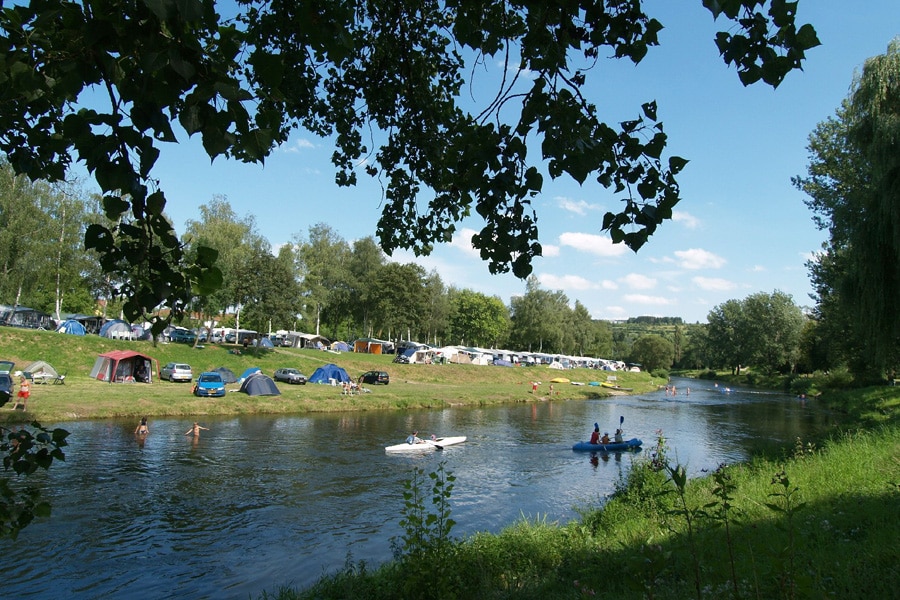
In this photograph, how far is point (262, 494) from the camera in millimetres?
15156

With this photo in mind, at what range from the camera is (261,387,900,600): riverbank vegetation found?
14.4 feet

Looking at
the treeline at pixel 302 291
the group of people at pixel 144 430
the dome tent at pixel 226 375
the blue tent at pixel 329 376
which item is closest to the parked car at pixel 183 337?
the treeline at pixel 302 291

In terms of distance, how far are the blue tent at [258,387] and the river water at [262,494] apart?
4.43 meters

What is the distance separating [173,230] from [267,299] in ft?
161

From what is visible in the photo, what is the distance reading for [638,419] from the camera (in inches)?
1435

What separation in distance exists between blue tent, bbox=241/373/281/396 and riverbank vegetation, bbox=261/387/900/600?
24.0 meters

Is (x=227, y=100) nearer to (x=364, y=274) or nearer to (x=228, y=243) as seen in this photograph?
(x=228, y=243)

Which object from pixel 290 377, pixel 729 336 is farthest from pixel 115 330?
pixel 729 336

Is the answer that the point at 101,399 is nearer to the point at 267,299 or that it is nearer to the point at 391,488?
the point at 391,488

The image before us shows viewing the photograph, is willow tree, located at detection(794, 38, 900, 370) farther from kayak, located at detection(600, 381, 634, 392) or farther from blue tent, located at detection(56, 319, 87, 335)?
blue tent, located at detection(56, 319, 87, 335)

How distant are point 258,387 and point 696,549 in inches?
1176

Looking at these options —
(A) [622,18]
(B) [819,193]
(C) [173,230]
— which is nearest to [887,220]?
(B) [819,193]

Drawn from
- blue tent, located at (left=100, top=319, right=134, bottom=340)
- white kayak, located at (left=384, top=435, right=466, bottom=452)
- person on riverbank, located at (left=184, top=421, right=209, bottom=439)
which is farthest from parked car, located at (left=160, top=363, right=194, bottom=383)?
Answer: white kayak, located at (left=384, top=435, right=466, bottom=452)

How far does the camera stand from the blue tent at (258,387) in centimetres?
3228
